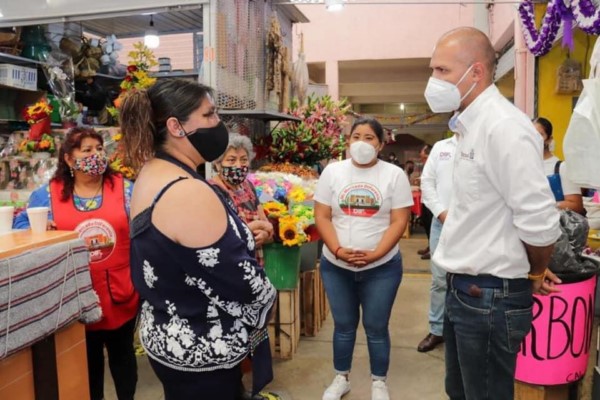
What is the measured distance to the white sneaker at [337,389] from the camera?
2.82m

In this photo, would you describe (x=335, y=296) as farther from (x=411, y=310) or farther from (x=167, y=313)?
(x=411, y=310)

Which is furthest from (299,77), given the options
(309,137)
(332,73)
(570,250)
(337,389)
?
(332,73)

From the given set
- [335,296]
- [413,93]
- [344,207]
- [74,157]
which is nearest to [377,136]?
[344,207]

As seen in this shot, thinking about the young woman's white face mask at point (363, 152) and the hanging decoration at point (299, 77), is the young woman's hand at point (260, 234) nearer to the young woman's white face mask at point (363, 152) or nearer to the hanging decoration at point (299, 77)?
the young woman's white face mask at point (363, 152)

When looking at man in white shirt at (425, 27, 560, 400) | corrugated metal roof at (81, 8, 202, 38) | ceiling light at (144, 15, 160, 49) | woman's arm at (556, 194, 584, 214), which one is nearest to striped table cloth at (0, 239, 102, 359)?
man in white shirt at (425, 27, 560, 400)

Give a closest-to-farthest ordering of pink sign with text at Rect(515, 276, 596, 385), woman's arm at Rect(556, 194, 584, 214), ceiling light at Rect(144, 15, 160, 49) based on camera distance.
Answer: pink sign with text at Rect(515, 276, 596, 385), woman's arm at Rect(556, 194, 584, 214), ceiling light at Rect(144, 15, 160, 49)

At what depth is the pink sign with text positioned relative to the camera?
7.76 ft

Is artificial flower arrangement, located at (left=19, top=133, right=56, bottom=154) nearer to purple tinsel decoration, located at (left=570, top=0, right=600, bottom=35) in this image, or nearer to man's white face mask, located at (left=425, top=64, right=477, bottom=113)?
man's white face mask, located at (left=425, top=64, right=477, bottom=113)

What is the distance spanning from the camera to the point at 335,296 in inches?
106

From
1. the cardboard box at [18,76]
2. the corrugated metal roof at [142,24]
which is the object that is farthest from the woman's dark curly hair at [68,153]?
the corrugated metal roof at [142,24]

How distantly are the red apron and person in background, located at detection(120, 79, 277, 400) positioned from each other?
100 centimetres

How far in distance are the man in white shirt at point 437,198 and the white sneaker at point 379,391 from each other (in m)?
0.97

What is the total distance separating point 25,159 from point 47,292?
7.75 feet

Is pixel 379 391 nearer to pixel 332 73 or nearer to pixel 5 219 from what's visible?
pixel 5 219
